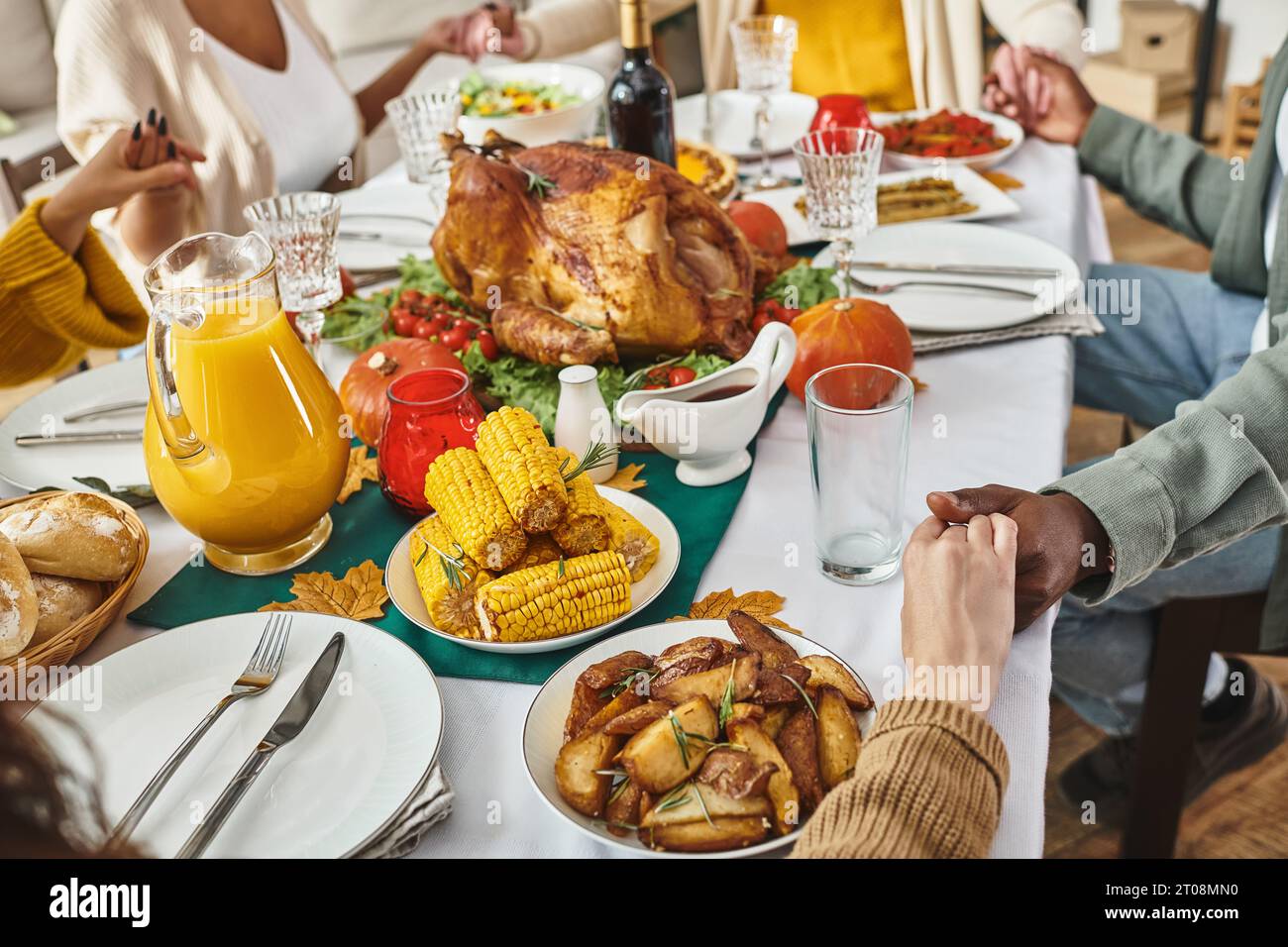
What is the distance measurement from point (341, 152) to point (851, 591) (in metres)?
2.08

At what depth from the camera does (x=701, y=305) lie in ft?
4.12

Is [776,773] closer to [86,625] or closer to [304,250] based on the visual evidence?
[86,625]

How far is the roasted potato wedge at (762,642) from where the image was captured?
2.54 feet

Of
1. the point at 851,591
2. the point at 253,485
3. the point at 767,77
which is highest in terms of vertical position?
the point at 767,77

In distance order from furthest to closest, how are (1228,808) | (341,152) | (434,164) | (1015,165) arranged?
(341,152), (1015,165), (1228,808), (434,164)

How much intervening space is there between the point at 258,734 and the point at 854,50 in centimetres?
242

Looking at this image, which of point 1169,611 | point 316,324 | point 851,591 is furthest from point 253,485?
point 1169,611

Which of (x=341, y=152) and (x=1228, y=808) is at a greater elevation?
(x=341, y=152)

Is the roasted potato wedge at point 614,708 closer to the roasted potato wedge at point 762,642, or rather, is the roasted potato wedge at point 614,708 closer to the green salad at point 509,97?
the roasted potato wedge at point 762,642

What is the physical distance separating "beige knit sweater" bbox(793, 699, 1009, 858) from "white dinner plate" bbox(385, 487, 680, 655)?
0.84 feet

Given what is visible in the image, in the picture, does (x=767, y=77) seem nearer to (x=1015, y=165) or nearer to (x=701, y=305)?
(x=1015, y=165)

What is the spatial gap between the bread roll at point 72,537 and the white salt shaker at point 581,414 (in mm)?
423

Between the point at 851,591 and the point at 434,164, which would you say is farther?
the point at 434,164

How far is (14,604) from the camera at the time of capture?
805 mm
